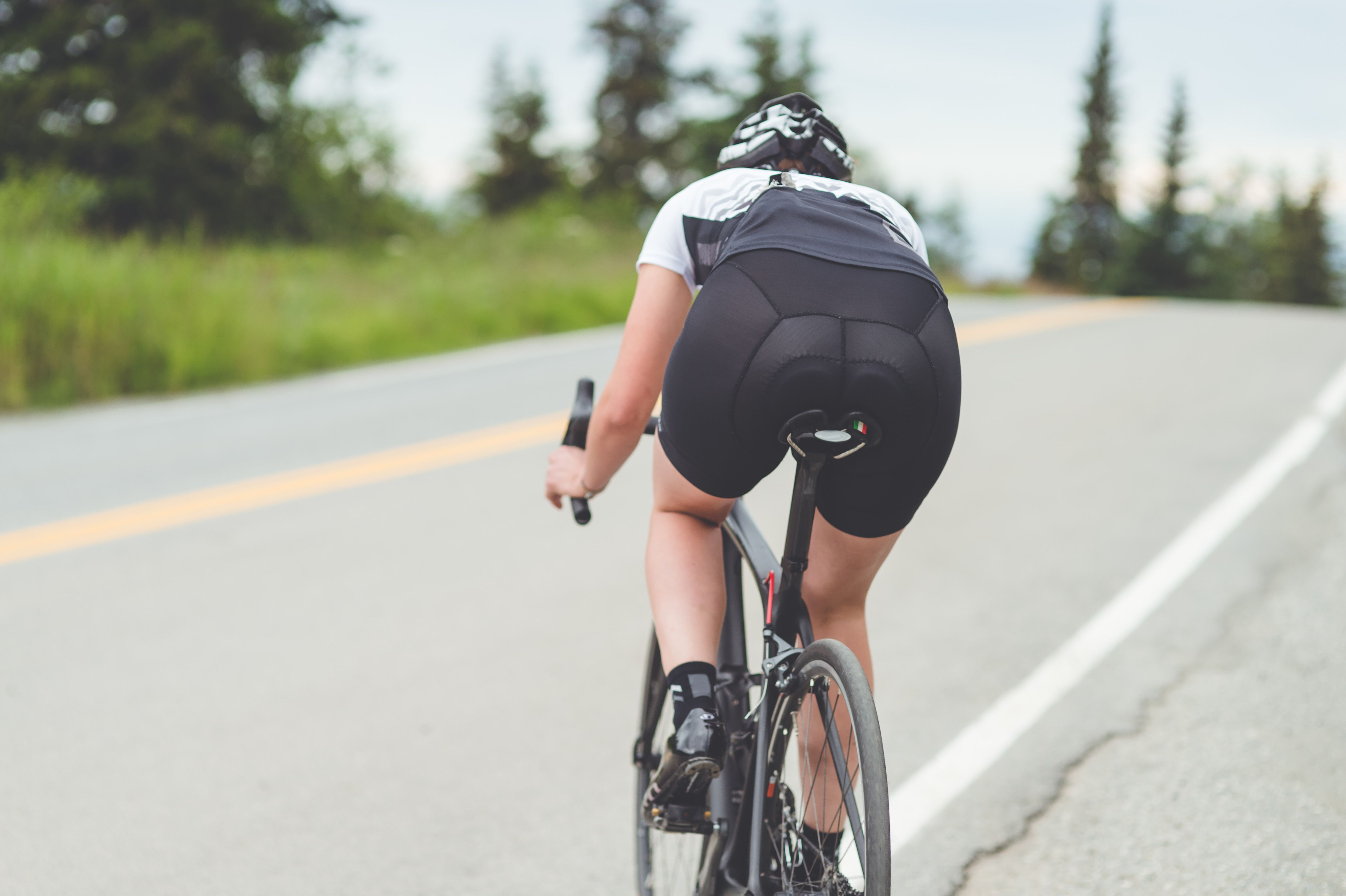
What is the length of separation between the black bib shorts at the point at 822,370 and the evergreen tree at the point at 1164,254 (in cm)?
5730

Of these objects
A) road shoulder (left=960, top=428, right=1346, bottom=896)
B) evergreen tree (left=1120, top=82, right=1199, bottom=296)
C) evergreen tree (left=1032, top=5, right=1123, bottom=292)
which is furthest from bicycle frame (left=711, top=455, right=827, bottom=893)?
evergreen tree (left=1032, top=5, right=1123, bottom=292)

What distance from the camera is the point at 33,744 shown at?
3.65 metres

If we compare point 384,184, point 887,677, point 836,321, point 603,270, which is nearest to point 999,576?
point 887,677

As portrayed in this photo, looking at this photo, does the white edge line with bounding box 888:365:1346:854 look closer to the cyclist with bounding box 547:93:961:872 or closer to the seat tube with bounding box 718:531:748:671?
the seat tube with bounding box 718:531:748:671

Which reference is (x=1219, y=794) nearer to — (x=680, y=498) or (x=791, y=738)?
(x=791, y=738)

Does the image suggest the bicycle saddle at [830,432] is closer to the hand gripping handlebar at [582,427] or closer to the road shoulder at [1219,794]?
the hand gripping handlebar at [582,427]

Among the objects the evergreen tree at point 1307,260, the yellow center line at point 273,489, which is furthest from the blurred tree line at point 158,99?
the evergreen tree at point 1307,260

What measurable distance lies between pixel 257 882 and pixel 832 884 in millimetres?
1766

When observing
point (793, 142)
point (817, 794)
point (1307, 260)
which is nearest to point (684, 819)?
point (817, 794)

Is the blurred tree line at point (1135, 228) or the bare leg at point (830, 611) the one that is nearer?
the bare leg at point (830, 611)

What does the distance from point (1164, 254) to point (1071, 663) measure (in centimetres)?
5691

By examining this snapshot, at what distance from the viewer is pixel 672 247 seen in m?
2.02

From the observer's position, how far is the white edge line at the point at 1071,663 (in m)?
3.33

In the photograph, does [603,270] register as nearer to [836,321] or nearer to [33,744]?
[33,744]
